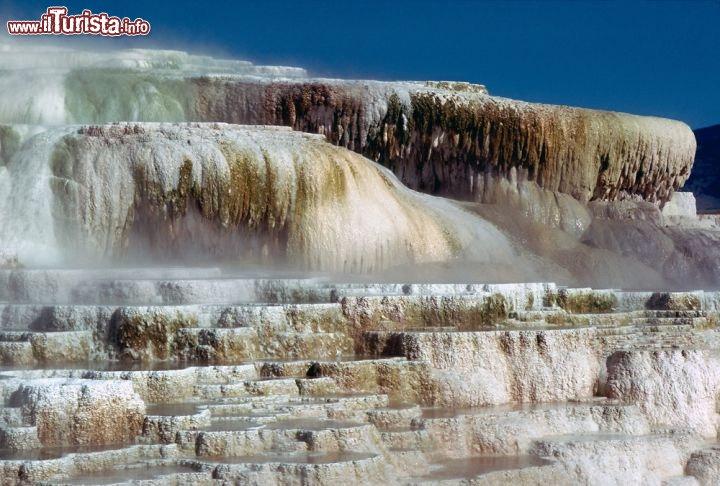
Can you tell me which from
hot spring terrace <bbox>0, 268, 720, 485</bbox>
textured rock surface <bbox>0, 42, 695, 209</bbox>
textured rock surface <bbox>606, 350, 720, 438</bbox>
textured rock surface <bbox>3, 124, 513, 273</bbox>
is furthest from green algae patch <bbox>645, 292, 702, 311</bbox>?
textured rock surface <bbox>0, 42, 695, 209</bbox>

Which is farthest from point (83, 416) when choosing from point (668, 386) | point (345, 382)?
point (668, 386)

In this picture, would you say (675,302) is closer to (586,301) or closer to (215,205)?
(586,301)

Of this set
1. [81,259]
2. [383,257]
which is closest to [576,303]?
[383,257]

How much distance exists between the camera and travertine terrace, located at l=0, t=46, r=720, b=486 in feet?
34.5

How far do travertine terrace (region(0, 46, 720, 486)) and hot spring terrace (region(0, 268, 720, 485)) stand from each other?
2cm

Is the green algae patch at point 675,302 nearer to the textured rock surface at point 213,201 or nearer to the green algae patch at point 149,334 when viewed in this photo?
the textured rock surface at point 213,201

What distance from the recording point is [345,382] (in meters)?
11.9

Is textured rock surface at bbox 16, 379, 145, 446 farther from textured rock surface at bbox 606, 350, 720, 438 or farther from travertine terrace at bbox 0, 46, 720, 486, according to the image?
textured rock surface at bbox 606, 350, 720, 438

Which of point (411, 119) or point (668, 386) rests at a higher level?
point (411, 119)

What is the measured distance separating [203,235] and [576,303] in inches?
176

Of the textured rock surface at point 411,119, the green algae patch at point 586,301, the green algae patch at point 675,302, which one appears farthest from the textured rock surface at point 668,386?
the textured rock surface at point 411,119

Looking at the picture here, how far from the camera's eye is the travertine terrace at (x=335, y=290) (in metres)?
10.5

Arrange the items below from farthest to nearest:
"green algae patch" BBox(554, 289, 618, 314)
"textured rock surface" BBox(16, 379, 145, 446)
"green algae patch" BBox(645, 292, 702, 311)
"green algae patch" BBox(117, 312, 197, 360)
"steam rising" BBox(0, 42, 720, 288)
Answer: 1. "steam rising" BBox(0, 42, 720, 288)
2. "green algae patch" BBox(645, 292, 702, 311)
3. "green algae patch" BBox(554, 289, 618, 314)
4. "green algae patch" BBox(117, 312, 197, 360)
5. "textured rock surface" BBox(16, 379, 145, 446)

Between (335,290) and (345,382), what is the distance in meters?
1.86
